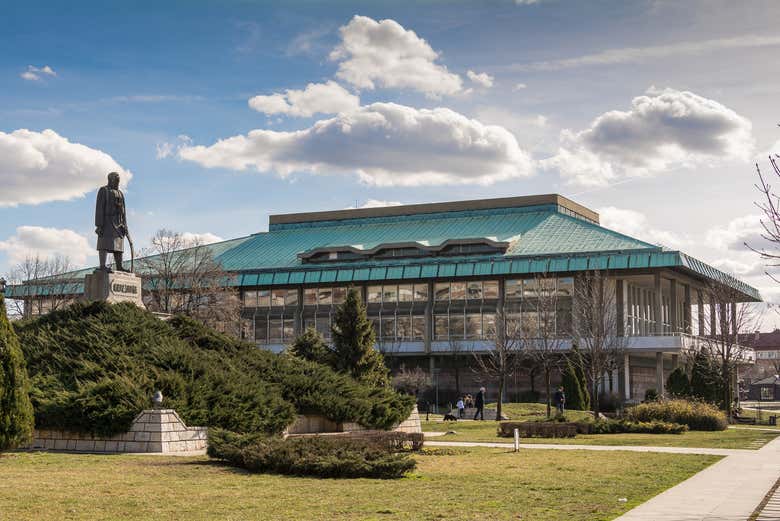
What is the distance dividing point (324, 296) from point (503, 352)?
3429 cm

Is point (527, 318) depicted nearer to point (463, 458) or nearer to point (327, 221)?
point (327, 221)

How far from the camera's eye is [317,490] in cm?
1705

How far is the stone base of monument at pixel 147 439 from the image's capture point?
24.1 meters

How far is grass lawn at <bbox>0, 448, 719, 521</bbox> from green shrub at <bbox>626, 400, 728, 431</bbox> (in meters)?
18.9

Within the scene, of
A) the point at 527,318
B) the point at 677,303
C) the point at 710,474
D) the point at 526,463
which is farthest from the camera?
the point at 677,303

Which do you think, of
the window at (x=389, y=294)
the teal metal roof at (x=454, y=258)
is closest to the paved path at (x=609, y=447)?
the teal metal roof at (x=454, y=258)

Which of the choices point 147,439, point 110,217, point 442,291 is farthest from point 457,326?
point 147,439

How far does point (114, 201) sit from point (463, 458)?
14.7 meters

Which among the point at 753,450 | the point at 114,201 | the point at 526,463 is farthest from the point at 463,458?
the point at 114,201

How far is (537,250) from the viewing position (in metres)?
78.8

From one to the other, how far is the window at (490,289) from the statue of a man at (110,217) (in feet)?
167

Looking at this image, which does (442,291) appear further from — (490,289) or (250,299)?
(250,299)

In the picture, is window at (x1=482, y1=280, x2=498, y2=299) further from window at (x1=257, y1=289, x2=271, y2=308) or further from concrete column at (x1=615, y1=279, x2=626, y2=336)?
window at (x1=257, y1=289, x2=271, y2=308)

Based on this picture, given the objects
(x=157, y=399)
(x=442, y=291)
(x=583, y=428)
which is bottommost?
(x=583, y=428)
